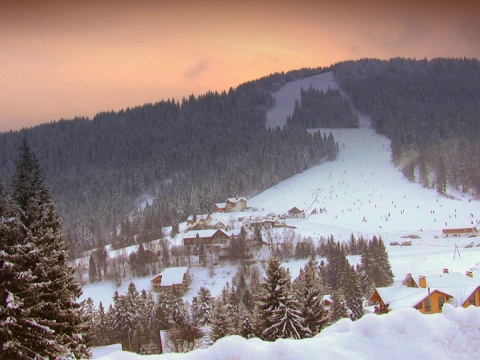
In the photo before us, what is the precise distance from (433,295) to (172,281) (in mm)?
34190

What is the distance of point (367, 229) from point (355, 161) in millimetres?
51127

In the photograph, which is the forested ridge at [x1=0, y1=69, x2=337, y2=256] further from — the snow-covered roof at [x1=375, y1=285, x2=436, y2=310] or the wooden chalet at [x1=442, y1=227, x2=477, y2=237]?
the snow-covered roof at [x1=375, y1=285, x2=436, y2=310]

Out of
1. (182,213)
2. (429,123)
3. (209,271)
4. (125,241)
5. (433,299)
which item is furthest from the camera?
(429,123)

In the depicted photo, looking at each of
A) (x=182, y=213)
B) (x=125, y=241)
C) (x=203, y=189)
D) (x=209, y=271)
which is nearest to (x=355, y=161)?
(x=203, y=189)

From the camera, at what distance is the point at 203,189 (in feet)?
360

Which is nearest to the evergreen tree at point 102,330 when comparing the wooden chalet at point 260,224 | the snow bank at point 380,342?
the snow bank at point 380,342

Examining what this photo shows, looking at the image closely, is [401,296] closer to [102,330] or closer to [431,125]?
[102,330]

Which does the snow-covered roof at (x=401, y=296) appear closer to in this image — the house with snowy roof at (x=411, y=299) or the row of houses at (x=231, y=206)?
the house with snowy roof at (x=411, y=299)

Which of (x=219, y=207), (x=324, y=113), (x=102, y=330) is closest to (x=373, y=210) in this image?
(x=219, y=207)

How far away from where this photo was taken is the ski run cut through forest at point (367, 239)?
424 cm

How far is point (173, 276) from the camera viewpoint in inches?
2126

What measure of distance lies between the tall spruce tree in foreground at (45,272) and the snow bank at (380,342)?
5922 millimetres

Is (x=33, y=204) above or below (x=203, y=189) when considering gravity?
above

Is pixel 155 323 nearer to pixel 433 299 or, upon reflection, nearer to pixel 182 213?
pixel 433 299
